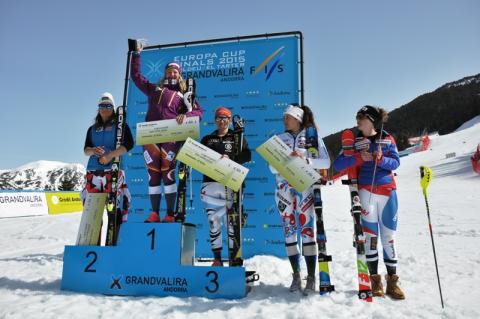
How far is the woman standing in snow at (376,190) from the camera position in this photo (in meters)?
3.44

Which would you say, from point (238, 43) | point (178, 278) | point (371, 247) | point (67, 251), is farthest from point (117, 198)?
point (238, 43)

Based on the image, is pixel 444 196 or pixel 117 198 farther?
pixel 444 196

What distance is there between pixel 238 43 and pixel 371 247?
187 inches

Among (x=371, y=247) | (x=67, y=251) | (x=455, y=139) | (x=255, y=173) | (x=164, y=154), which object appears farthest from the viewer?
(x=455, y=139)

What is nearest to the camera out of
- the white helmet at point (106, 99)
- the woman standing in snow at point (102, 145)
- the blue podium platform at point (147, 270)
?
the blue podium platform at point (147, 270)

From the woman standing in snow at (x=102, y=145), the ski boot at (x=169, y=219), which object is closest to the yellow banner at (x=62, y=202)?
the woman standing in snow at (x=102, y=145)

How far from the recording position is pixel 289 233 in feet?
12.1

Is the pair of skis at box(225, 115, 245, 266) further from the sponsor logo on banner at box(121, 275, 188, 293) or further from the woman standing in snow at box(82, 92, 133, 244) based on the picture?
the woman standing in snow at box(82, 92, 133, 244)

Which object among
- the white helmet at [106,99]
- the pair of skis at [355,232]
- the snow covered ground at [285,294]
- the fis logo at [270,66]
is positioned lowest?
the snow covered ground at [285,294]

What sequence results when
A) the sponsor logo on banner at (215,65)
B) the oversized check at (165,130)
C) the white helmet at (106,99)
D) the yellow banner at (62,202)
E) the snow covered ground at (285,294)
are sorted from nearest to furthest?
1. the snow covered ground at (285,294)
2. the oversized check at (165,130)
3. the white helmet at (106,99)
4. the sponsor logo on banner at (215,65)
5. the yellow banner at (62,202)

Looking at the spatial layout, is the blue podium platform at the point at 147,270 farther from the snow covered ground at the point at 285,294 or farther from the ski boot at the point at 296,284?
the ski boot at the point at 296,284

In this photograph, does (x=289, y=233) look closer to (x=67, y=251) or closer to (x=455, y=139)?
(x=67, y=251)

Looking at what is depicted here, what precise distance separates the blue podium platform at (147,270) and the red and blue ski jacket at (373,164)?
1.70 m

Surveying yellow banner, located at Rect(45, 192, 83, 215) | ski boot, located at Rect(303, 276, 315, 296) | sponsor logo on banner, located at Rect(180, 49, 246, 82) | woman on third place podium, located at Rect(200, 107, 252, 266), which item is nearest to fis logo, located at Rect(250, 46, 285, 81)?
sponsor logo on banner, located at Rect(180, 49, 246, 82)
